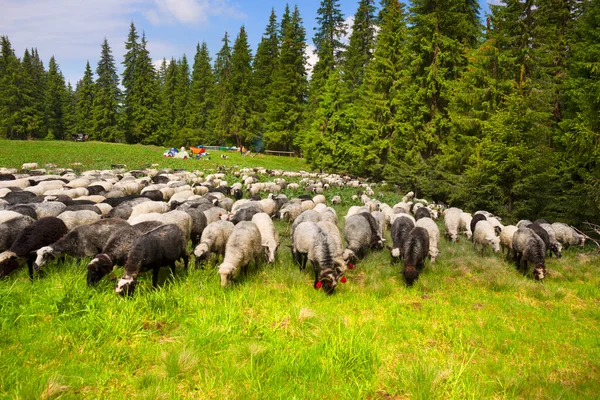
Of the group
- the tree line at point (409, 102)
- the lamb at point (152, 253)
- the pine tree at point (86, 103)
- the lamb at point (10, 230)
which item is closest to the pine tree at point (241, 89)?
the tree line at point (409, 102)

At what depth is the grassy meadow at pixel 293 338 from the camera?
430 cm

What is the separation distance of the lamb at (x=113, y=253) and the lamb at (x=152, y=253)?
1.45ft

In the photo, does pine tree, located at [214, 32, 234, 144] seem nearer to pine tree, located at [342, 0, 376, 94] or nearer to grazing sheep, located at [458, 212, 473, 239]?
pine tree, located at [342, 0, 376, 94]

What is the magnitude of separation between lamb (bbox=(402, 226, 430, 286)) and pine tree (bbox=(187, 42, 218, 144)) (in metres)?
57.6

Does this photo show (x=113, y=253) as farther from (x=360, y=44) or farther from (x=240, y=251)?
(x=360, y=44)

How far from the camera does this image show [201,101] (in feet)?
214

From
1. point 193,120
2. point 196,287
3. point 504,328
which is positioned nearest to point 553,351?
point 504,328

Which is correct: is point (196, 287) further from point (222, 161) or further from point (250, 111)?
point (250, 111)

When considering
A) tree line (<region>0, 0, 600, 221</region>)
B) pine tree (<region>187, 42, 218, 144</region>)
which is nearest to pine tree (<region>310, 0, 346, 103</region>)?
tree line (<region>0, 0, 600, 221</region>)

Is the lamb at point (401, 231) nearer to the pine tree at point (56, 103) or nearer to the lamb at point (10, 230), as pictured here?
the lamb at point (10, 230)

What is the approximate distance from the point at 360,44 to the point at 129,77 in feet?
150

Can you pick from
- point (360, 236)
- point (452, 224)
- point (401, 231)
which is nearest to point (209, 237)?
point (360, 236)

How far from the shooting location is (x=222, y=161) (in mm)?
39000

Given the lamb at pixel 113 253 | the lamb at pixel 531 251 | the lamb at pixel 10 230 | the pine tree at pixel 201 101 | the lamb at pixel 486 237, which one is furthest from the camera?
the pine tree at pixel 201 101
